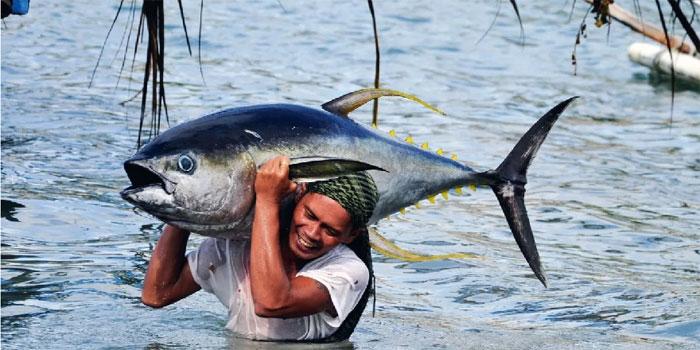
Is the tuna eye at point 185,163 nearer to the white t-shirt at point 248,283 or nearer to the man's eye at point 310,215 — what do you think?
the man's eye at point 310,215

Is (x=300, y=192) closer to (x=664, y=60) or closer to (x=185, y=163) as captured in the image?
(x=185, y=163)

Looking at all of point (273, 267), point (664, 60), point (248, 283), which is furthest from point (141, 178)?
point (664, 60)

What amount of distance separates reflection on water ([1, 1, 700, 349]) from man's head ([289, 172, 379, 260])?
60 cm

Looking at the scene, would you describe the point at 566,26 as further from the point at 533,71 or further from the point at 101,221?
the point at 101,221

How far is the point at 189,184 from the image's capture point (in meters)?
4.20

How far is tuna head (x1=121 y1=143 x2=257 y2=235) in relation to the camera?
4.19 metres

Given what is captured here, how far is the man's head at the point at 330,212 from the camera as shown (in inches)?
177

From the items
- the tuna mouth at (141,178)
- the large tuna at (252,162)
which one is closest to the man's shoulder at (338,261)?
the large tuna at (252,162)

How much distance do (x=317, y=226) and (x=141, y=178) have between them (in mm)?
613

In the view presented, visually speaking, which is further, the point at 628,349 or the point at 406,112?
the point at 406,112

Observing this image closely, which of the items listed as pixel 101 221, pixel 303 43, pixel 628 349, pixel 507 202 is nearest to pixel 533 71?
pixel 303 43

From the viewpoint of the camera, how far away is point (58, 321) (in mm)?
6223

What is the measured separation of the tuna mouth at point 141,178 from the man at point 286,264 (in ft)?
1.01

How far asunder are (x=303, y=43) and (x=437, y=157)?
1340cm
